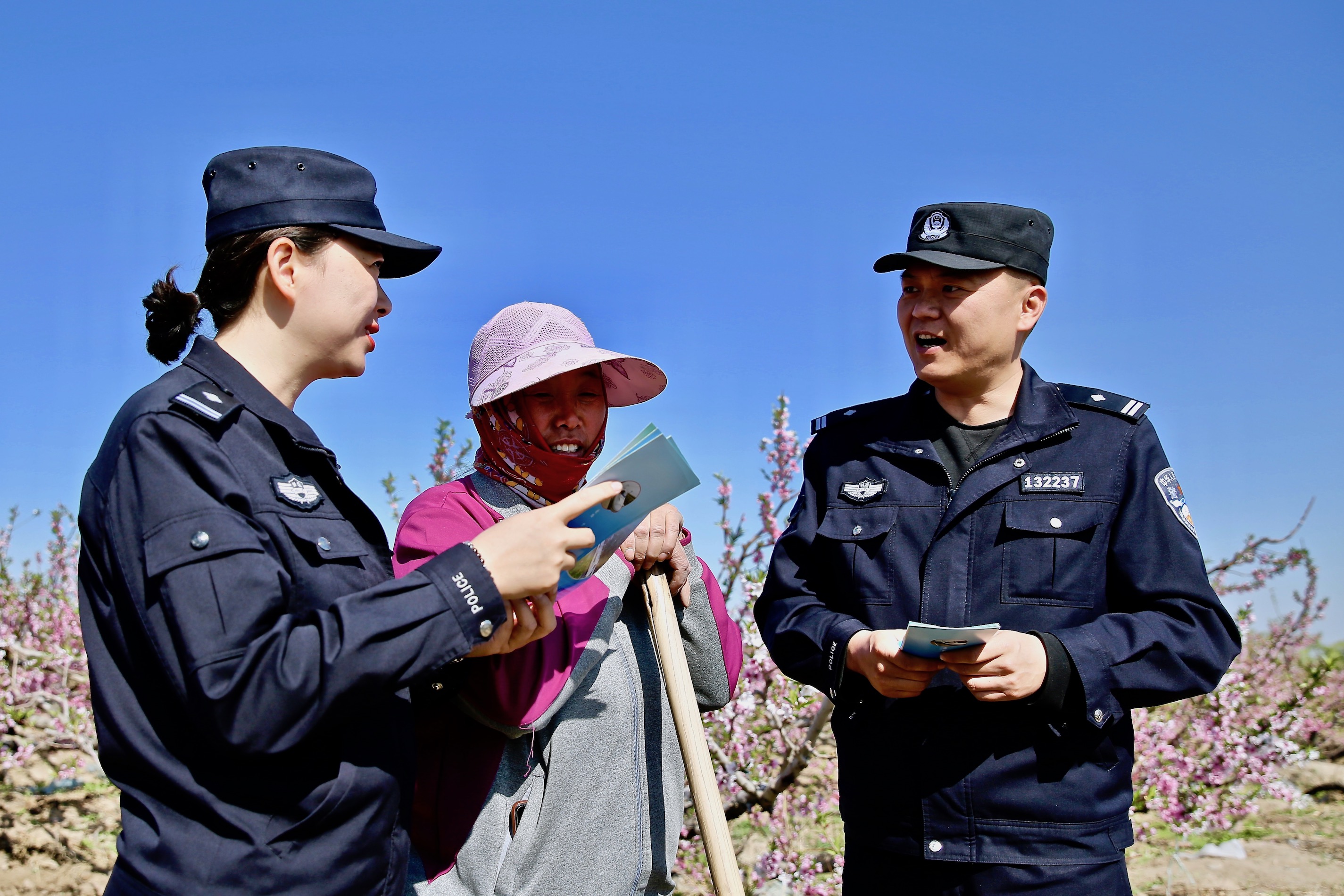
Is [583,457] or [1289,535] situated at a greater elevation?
[583,457]

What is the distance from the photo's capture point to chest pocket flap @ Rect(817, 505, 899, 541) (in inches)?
99.8

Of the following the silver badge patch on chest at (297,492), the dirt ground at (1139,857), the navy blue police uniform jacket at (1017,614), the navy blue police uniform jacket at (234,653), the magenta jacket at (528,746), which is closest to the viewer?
the navy blue police uniform jacket at (234,653)

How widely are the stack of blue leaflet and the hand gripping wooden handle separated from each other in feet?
1.36

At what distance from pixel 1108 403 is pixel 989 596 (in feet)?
1.96

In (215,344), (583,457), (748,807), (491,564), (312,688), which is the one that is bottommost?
(748,807)

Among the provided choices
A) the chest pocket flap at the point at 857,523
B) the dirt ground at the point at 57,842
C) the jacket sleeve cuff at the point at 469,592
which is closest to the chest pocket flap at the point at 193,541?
the jacket sleeve cuff at the point at 469,592

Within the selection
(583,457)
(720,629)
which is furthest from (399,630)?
(720,629)

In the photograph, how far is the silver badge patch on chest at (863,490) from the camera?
2.60 meters

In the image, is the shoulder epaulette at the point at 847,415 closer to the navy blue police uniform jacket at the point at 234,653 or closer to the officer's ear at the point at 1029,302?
the officer's ear at the point at 1029,302

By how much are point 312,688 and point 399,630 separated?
0.52ft

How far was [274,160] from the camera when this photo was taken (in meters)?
2.02

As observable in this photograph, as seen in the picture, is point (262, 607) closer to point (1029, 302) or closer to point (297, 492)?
point (297, 492)

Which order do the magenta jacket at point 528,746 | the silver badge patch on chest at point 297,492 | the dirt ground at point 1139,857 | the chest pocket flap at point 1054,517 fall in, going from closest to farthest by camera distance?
the silver badge patch on chest at point 297,492 → the magenta jacket at point 528,746 → the chest pocket flap at point 1054,517 → the dirt ground at point 1139,857

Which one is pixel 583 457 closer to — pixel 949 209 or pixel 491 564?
pixel 491 564
